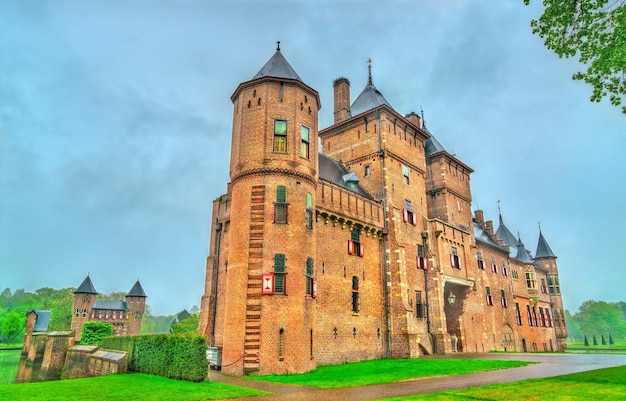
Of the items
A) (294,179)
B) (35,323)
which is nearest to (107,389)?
(294,179)

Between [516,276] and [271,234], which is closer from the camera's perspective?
[271,234]

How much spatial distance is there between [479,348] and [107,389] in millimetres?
32032

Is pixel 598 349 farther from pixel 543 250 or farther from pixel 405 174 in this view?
pixel 405 174

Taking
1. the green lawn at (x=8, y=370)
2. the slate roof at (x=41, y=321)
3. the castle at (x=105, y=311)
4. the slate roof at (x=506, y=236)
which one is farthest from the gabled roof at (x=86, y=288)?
the slate roof at (x=506, y=236)

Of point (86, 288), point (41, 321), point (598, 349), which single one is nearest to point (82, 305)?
point (86, 288)

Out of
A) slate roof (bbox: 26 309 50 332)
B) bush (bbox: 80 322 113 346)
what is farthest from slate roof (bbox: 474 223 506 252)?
slate roof (bbox: 26 309 50 332)

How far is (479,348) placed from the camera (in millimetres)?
35000

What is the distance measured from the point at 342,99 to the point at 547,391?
2708 cm

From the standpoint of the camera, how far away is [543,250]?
57.1m

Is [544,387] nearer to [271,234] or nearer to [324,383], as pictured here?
[324,383]

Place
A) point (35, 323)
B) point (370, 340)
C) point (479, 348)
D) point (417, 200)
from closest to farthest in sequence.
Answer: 1. point (370, 340)
2. point (417, 200)
3. point (479, 348)
4. point (35, 323)

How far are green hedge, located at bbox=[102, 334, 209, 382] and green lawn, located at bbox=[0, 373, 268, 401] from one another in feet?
1.95

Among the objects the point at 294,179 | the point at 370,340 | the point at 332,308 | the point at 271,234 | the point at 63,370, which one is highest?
the point at 294,179

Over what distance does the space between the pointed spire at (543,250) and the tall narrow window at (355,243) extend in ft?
142
